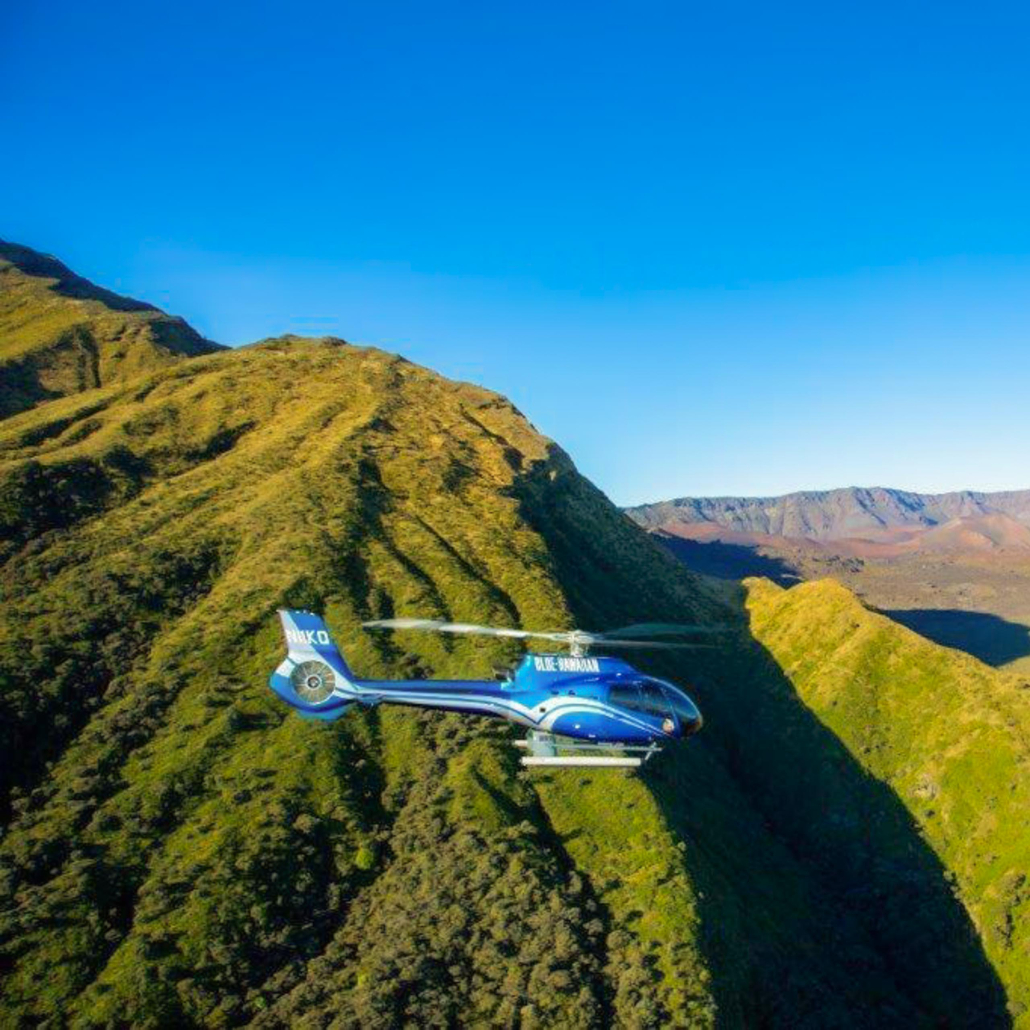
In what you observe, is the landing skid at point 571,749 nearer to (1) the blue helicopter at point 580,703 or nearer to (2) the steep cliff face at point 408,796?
(1) the blue helicopter at point 580,703

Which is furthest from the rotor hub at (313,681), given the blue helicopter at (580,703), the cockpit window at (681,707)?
the cockpit window at (681,707)

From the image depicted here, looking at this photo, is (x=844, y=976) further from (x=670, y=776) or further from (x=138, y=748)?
(x=138, y=748)

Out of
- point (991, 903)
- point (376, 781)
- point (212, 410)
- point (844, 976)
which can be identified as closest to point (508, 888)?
point (376, 781)

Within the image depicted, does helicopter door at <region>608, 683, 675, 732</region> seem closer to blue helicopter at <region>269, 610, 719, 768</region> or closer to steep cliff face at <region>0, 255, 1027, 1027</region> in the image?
blue helicopter at <region>269, 610, 719, 768</region>

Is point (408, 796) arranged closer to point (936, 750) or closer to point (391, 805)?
point (391, 805)

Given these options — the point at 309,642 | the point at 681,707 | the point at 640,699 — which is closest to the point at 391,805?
the point at 309,642
